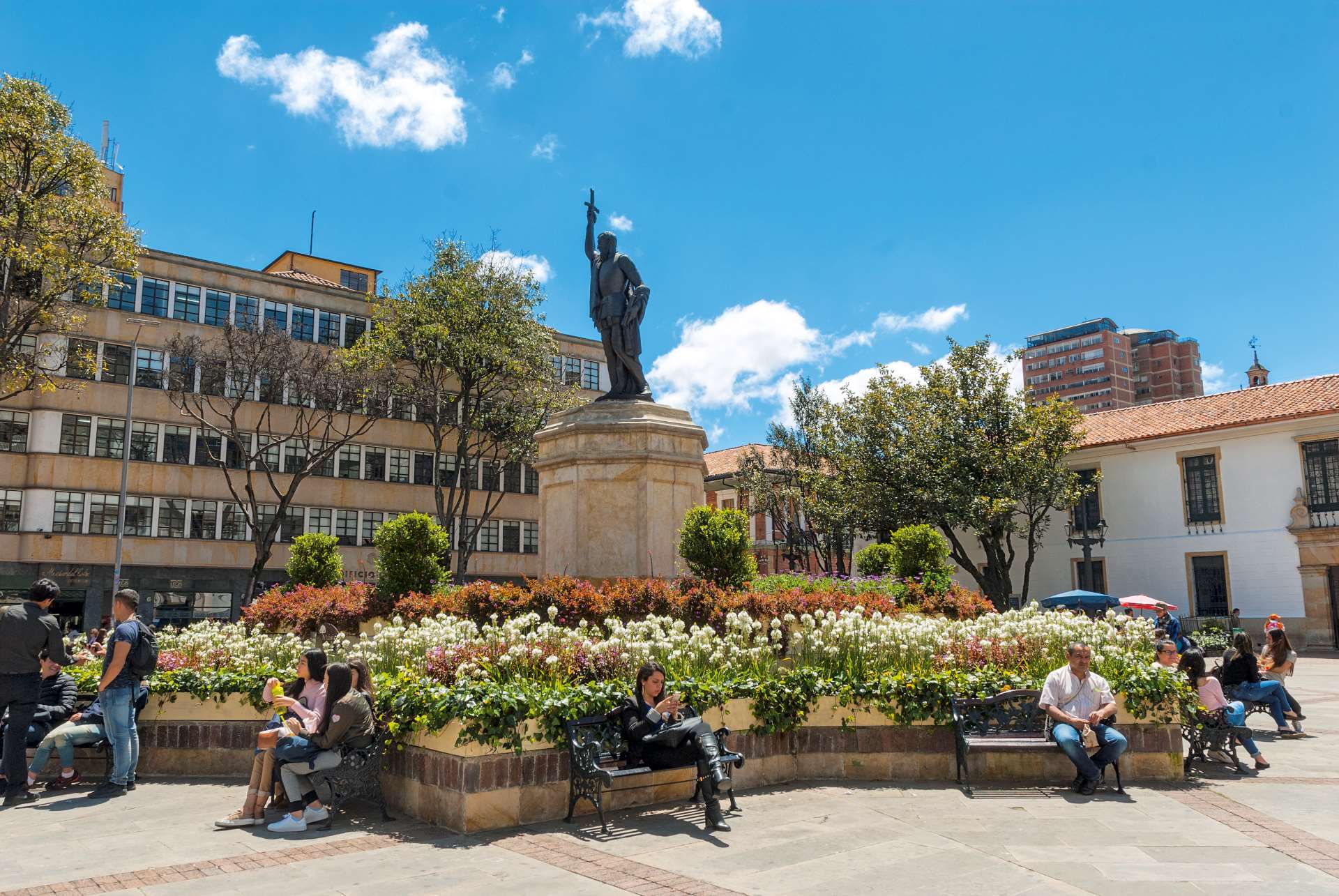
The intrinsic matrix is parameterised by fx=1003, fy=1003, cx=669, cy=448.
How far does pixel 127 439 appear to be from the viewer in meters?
30.1

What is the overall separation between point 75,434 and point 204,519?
495 centimetres

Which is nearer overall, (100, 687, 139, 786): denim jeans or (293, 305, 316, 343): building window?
(100, 687, 139, 786): denim jeans

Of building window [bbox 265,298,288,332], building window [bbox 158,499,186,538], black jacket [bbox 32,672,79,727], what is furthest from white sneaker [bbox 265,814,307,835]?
building window [bbox 265,298,288,332]

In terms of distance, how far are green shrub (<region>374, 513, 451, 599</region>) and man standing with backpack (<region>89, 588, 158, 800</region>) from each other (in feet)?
19.9

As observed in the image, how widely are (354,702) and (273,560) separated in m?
31.7

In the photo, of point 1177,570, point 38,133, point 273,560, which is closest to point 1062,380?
point 1177,570

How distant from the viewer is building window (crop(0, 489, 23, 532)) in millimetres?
32281

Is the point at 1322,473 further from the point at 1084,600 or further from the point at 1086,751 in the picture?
the point at 1086,751

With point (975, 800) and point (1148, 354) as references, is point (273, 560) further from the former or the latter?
point (1148, 354)

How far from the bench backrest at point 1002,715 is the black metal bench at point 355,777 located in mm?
4647

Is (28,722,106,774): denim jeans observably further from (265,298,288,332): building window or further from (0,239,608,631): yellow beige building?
(265,298,288,332): building window

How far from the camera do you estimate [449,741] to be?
694 cm

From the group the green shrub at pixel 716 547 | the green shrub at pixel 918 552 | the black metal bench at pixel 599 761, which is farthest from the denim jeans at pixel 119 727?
the green shrub at pixel 918 552

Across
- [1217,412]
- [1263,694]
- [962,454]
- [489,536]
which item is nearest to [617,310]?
[1263,694]
